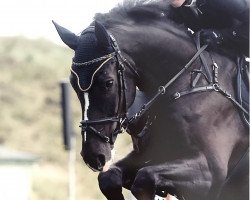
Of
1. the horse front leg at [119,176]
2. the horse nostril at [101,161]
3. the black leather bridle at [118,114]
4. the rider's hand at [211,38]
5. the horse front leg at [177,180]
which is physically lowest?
the horse front leg at [119,176]

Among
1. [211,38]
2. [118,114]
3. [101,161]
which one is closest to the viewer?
[101,161]

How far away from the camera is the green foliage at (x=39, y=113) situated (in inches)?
1372

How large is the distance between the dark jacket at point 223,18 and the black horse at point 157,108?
0.32 ft

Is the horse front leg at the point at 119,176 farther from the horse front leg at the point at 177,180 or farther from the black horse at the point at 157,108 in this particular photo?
the horse front leg at the point at 177,180

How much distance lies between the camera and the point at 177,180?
477 centimetres

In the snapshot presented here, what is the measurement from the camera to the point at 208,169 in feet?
15.9

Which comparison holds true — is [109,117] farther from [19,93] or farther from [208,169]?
[19,93]

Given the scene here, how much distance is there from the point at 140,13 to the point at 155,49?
0.93 feet

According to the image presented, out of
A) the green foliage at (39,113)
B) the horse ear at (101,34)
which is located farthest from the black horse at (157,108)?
the green foliage at (39,113)

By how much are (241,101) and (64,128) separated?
4005mm

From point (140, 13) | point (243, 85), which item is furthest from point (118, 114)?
point (243, 85)

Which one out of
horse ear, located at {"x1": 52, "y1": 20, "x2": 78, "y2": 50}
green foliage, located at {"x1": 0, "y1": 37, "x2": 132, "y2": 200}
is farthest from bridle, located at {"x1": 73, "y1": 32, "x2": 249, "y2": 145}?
green foliage, located at {"x1": 0, "y1": 37, "x2": 132, "y2": 200}

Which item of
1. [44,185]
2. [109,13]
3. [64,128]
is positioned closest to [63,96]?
[64,128]

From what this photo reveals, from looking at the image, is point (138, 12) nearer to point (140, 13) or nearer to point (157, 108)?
point (140, 13)
